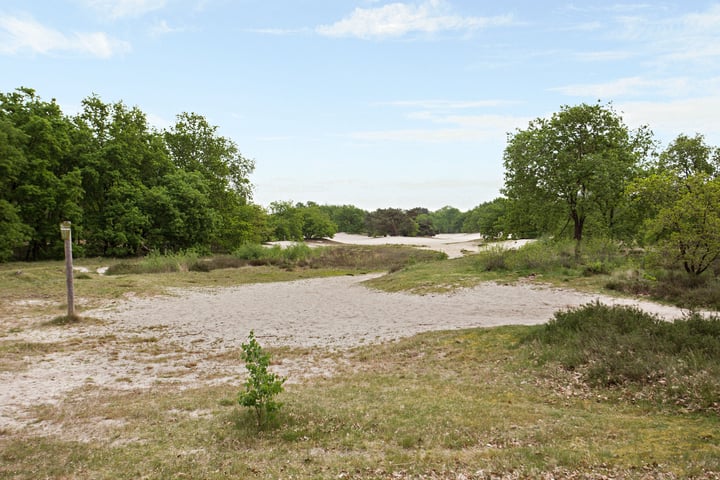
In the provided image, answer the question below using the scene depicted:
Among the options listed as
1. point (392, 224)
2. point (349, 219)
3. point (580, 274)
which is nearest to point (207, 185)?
point (580, 274)

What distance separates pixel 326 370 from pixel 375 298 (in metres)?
9.90

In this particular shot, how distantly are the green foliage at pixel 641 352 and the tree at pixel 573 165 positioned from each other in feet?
50.6

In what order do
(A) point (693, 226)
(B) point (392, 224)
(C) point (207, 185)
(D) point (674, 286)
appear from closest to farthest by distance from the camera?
(A) point (693, 226), (D) point (674, 286), (C) point (207, 185), (B) point (392, 224)

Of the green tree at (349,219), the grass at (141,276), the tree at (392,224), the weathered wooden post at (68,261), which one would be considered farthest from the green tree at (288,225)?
the weathered wooden post at (68,261)

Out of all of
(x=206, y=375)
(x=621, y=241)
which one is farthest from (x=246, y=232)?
(x=206, y=375)

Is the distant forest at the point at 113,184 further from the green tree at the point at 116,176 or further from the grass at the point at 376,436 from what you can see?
the grass at the point at 376,436

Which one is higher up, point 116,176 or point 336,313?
point 116,176

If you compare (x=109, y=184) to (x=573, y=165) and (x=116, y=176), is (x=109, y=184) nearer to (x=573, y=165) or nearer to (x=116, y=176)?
(x=116, y=176)

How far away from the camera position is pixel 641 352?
754 centimetres

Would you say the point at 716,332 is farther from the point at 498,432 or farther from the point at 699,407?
the point at 498,432

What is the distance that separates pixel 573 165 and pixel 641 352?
1871cm

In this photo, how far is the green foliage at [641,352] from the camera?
620 centimetres

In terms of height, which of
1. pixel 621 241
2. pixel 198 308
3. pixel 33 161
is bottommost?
pixel 198 308

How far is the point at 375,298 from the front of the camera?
61.7 feet
